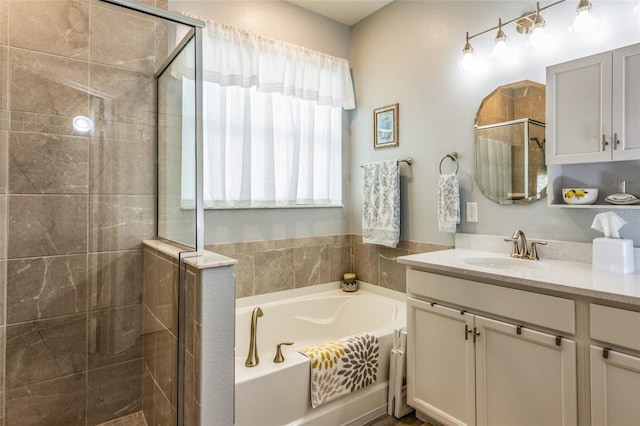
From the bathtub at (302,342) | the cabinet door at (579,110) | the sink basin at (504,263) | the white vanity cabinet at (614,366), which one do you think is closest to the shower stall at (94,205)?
the bathtub at (302,342)

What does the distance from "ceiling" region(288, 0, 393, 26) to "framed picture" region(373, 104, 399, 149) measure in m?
0.82

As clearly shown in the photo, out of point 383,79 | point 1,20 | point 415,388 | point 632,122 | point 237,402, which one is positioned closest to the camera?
point 632,122

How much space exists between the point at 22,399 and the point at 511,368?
237 centimetres

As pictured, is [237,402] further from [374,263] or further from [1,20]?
[1,20]

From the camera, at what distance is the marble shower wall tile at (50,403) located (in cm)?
175

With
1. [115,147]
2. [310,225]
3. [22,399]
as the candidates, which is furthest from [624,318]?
[22,399]

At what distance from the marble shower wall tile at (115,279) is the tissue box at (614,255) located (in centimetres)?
236

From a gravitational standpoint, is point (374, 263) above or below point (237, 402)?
above

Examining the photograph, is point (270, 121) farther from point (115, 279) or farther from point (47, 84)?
point (115, 279)

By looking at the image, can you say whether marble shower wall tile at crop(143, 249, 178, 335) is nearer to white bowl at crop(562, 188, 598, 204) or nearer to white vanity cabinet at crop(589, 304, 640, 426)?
white vanity cabinet at crop(589, 304, 640, 426)

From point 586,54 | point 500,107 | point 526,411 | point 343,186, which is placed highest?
point 586,54

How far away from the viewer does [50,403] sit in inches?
72.0

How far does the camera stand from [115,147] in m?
1.99

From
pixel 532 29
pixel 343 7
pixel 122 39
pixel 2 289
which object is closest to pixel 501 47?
pixel 532 29
